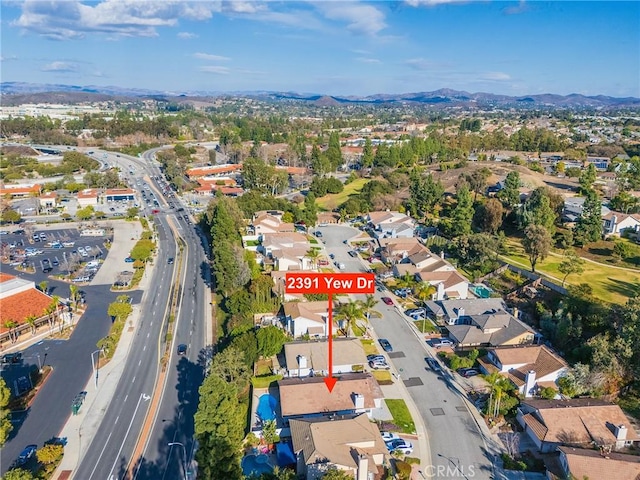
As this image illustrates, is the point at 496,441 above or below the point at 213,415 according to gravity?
below

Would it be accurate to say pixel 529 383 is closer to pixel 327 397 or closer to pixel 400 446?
pixel 400 446

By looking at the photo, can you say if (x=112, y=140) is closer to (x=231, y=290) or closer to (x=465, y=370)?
(x=231, y=290)

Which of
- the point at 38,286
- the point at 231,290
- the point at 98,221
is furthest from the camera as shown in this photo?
the point at 98,221

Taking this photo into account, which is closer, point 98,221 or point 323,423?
point 323,423

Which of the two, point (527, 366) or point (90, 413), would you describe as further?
point (527, 366)

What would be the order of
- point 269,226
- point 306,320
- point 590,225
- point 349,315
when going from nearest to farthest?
point 306,320 < point 349,315 < point 590,225 < point 269,226

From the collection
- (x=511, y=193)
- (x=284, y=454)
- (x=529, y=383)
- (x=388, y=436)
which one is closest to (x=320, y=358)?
(x=388, y=436)

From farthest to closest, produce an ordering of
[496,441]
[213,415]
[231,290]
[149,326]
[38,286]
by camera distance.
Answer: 1. [38,286]
2. [231,290]
3. [149,326]
4. [496,441]
5. [213,415]

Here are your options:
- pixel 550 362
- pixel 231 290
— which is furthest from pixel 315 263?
pixel 550 362
